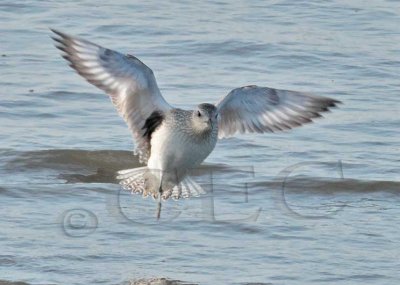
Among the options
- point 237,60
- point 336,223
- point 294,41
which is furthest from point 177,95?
point 336,223

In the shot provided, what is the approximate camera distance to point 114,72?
7645 mm

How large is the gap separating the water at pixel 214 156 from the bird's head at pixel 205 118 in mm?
776

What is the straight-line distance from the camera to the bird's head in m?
7.57

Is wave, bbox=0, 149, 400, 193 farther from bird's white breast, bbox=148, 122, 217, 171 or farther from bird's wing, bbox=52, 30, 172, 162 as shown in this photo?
bird's wing, bbox=52, 30, 172, 162

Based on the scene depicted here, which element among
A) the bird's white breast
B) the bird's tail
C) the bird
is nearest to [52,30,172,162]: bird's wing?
the bird

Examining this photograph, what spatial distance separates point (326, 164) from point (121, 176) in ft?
7.85

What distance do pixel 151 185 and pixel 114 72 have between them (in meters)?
0.84

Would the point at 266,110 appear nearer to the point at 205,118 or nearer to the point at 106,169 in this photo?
the point at 205,118

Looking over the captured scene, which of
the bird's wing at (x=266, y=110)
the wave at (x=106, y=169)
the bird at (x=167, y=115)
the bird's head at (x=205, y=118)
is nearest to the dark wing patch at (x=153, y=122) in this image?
the bird at (x=167, y=115)

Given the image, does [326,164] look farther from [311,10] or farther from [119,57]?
[311,10]

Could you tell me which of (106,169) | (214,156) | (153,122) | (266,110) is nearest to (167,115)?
(153,122)
